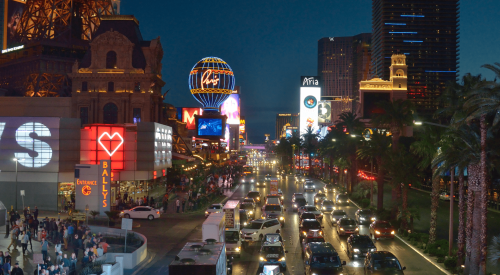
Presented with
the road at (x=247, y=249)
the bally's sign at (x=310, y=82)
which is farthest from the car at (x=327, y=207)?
the bally's sign at (x=310, y=82)

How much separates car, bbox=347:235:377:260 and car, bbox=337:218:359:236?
5730 mm

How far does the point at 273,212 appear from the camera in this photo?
122 feet

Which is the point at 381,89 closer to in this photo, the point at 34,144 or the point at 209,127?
the point at 209,127

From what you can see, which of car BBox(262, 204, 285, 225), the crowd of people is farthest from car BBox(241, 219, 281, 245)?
the crowd of people

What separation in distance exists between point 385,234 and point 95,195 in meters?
23.4

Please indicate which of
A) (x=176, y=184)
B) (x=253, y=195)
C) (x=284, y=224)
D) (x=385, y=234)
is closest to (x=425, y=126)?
(x=385, y=234)

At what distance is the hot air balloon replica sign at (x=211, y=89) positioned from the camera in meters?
106

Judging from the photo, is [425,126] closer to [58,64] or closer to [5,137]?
[5,137]

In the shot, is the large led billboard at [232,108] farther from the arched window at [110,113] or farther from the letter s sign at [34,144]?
the letter s sign at [34,144]

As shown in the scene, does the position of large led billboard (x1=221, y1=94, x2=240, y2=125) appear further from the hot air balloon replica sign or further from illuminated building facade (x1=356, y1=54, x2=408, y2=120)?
the hot air balloon replica sign

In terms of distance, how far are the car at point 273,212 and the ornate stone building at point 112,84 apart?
40.3 meters

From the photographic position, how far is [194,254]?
54.1 ft

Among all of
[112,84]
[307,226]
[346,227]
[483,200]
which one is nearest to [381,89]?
[112,84]

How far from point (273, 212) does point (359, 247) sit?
13.4m
